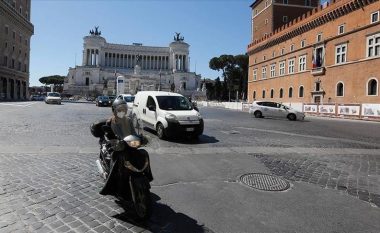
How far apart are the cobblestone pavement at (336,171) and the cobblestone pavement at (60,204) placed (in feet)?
11.5

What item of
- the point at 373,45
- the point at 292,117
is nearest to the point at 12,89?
the point at 292,117

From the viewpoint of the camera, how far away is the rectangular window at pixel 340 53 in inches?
1633

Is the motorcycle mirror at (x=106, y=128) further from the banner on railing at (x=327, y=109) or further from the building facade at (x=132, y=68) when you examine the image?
the building facade at (x=132, y=68)

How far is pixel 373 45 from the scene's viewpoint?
3641cm

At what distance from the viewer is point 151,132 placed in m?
15.0

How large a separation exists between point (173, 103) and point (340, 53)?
115ft

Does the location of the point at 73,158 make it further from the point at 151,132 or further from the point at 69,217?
the point at 151,132

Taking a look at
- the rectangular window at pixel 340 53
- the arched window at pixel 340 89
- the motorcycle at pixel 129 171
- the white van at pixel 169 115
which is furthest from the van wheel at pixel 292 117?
the motorcycle at pixel 129 171

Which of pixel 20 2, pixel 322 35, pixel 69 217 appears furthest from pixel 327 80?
pixel 20 2

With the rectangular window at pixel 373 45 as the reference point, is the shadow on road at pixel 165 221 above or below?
below

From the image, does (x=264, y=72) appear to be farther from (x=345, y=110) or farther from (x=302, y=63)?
(x=345, y=110)

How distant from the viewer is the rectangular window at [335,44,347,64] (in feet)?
136

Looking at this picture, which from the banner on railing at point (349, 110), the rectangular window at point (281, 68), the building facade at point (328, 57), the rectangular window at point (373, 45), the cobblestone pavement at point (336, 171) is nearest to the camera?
the cobblestone pavement at point (336, 171)

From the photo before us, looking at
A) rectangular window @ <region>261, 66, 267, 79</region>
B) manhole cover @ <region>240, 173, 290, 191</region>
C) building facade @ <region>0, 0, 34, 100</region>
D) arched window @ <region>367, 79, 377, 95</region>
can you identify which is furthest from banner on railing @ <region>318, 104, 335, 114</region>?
building facade @ <region>0, 0, 34, 100</region>
